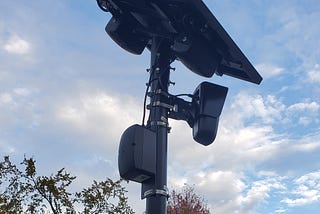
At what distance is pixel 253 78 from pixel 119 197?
37.1 ft

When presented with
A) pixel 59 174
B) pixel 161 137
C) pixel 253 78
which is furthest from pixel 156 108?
pixel 59 174

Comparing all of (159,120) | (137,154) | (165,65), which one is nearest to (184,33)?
(165,65)

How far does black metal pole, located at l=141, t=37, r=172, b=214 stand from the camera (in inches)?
111

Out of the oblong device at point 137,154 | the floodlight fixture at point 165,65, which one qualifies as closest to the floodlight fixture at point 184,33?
the floodlight fixture at point 165,65

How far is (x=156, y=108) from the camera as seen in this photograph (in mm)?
3115

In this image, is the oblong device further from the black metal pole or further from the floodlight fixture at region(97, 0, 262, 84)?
the floodlight fixture at region(97, 0, 262, 84)

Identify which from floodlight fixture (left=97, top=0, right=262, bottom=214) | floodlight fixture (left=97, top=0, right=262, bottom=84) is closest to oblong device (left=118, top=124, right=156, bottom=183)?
floodlight fixture (left=97, top=0, right=262, bottom=214)

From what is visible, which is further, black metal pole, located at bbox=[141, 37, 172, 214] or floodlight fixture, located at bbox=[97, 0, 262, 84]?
floodlight fixture, located at bbox=[97, 0, 262, 84]

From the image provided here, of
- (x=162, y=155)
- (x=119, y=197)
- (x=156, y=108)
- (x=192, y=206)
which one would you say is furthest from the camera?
(x=192, y=206)

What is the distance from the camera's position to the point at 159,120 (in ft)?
10.1

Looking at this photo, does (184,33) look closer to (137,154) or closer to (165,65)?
(165,65)

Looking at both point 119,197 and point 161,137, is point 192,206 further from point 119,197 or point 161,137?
point 161,137

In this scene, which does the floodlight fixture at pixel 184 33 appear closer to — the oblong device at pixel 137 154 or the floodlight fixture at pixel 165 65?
the floodlight fixture at pixel 165 65

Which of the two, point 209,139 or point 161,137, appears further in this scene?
point 209,139
